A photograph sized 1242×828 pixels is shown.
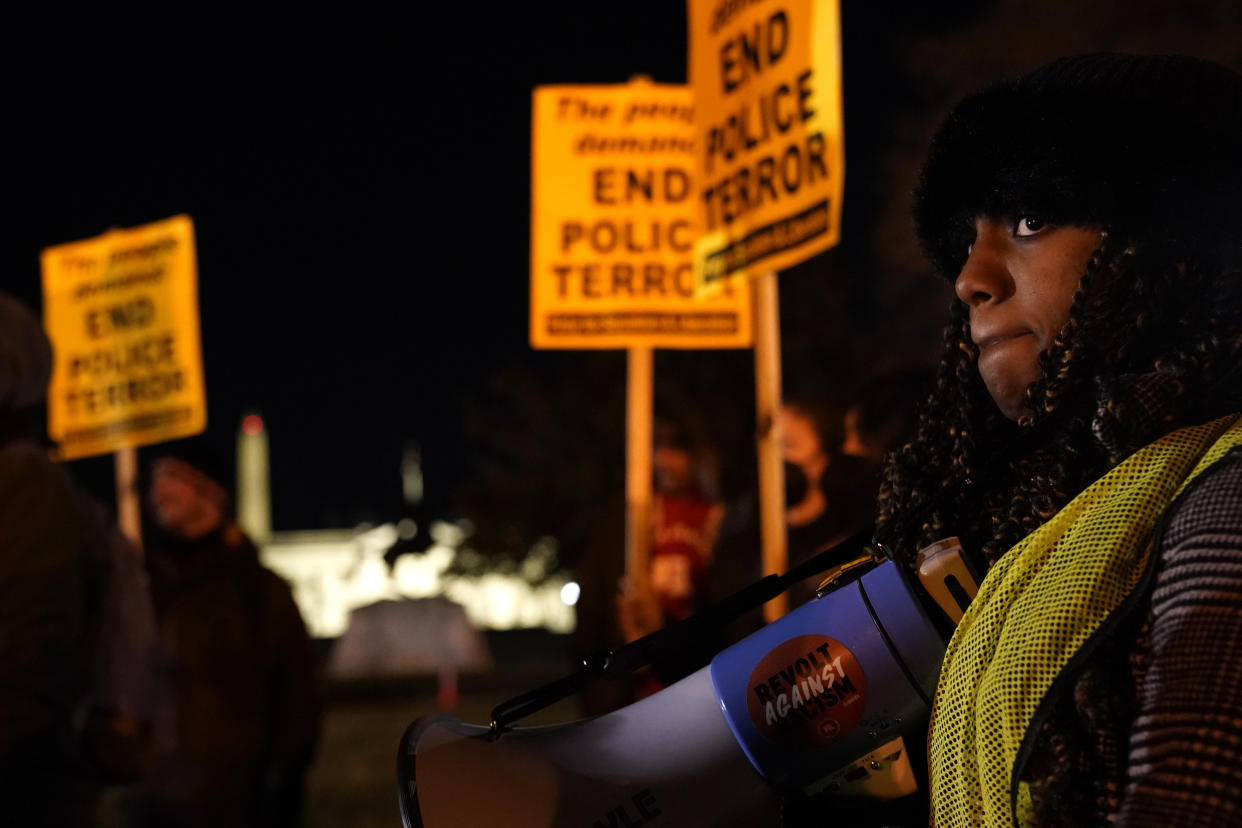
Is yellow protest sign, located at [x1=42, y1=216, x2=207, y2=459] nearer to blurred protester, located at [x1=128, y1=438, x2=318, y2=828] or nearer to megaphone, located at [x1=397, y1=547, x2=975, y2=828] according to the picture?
blurred protester, located at [x1=128, y1=438, x2=318, y2=828]

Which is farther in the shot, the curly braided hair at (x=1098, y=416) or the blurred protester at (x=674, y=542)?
the blurred protester at (x=674, y=542)

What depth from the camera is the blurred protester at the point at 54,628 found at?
9.21 ft

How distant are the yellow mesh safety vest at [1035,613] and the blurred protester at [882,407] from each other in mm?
2283

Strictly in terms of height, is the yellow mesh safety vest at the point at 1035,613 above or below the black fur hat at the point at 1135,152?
below

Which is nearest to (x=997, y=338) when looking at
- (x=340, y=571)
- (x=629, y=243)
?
(x=629, y=243)

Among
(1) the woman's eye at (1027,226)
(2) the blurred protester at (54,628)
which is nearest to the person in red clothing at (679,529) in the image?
(2) the blurred protester at (54,628)

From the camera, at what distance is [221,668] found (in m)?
5.03

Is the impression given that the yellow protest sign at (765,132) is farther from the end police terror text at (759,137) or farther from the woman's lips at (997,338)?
the woman's lips at (997,338)

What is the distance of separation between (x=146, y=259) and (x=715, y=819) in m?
6.72

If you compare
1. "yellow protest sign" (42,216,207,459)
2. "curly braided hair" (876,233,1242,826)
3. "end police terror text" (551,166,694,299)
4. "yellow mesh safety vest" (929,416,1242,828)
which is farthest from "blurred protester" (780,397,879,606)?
"yellow protest sign" (42,216,207,459)

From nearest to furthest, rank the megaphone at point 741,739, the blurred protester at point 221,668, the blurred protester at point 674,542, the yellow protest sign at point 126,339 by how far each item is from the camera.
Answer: the megaphone at point 741,739 → the blurred protester at point 221,668 → the blurred protester at point 674,542 → the yellow protest sign at point 126,339

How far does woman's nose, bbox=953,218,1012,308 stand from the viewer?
1.38 metres

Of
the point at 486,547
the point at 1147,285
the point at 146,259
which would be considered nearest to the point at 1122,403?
the point at 1147,285

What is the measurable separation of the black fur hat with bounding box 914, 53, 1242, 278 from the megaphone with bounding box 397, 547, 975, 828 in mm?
383
